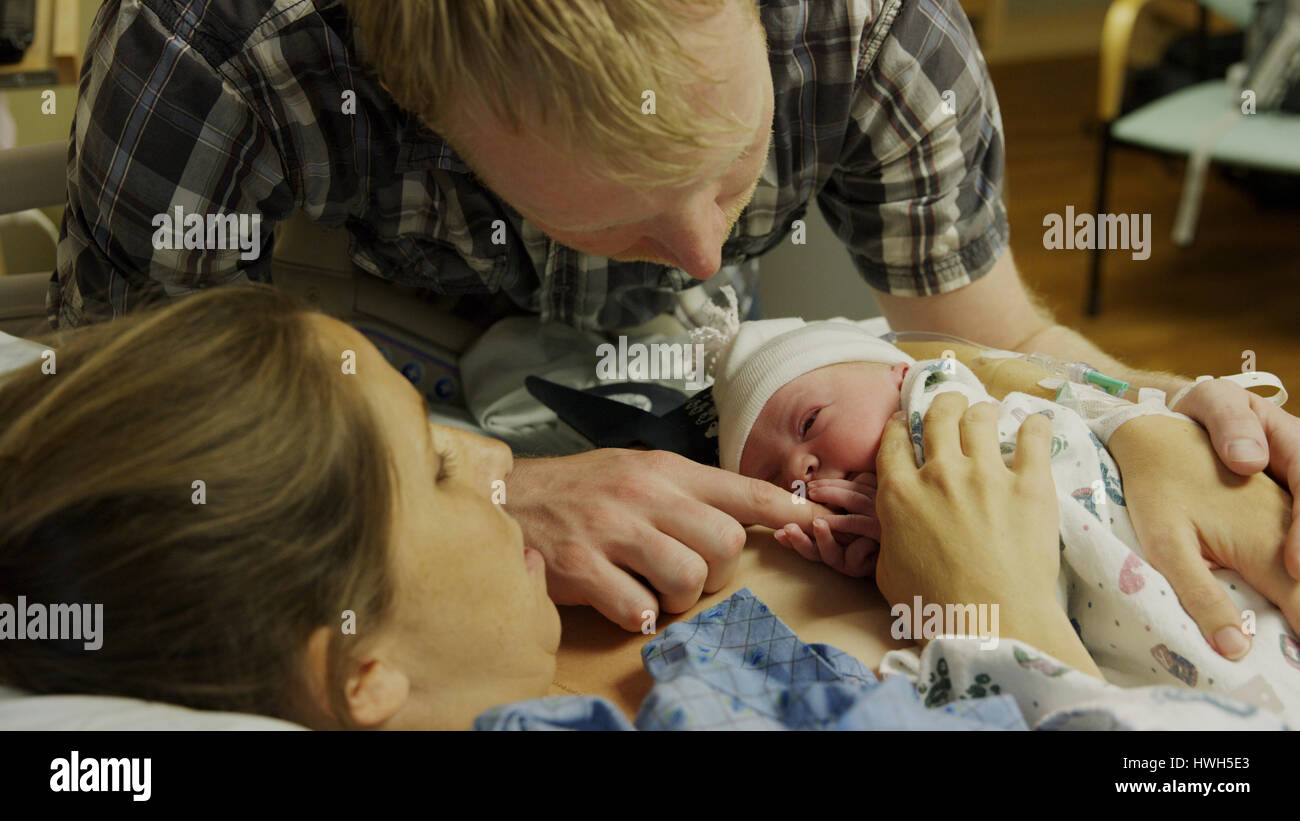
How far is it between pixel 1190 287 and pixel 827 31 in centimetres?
278

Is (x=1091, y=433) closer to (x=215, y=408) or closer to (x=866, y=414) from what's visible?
(x=866, y=414)

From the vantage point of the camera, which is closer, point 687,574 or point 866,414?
point 687,574

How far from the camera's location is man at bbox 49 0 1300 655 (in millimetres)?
946

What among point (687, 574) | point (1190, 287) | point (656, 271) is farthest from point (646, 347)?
point (1190, 287)

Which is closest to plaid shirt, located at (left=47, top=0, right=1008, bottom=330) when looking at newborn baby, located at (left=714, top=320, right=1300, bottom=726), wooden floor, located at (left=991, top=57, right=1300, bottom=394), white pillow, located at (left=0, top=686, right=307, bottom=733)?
newborn baby, located at (left=714, top=320, right=1300, bottom=726)

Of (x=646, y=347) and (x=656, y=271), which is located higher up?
(x=656, y=271)

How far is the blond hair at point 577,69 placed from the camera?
0.90m

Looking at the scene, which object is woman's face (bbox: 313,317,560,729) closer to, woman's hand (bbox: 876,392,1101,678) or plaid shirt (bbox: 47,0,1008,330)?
woman's hand (bbox: 876,392,1101,678)

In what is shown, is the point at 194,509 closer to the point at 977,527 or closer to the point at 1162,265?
the point at 977,527

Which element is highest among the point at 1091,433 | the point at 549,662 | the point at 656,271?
the point at 656,271

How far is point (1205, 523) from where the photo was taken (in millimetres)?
1047

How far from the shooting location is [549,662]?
978 millimetres

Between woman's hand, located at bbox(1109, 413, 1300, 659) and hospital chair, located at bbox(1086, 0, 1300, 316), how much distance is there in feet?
7.14

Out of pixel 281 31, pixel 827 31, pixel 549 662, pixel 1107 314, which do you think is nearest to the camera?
pixel 549 662
